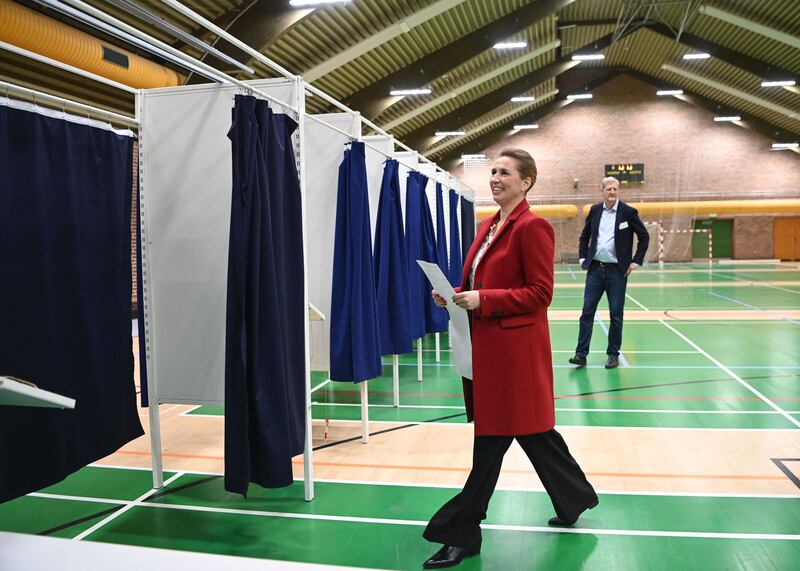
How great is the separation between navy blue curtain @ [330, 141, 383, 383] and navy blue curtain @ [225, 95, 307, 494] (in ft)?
3.60

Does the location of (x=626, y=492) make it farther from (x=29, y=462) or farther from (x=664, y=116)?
(x=664, y=116)

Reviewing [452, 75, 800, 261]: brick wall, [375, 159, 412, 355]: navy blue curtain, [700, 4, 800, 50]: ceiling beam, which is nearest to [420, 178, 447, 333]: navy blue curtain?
[375, 159, 412, 355]: navy blue curtain

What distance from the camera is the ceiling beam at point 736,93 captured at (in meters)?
23.0

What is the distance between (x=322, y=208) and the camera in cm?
486

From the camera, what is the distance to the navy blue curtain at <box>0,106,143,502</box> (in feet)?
8.86

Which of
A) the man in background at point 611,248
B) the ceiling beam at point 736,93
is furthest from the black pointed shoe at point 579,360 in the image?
the ceiling beam at point 736,93

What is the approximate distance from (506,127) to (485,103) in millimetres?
5465

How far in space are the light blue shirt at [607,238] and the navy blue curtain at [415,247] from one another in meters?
1.81

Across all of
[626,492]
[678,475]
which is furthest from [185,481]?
[678,475]

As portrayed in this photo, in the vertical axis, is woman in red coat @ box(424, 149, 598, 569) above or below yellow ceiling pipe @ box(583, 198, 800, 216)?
below

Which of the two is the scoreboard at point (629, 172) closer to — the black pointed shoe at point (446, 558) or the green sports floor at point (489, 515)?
the green sports floor at point (489, 515)

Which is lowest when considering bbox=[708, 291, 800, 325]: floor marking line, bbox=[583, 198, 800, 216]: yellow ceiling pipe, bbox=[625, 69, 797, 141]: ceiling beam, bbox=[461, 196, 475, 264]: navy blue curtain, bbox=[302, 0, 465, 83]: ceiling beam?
bbox=[708, 291, 800, 325]: floor marking line

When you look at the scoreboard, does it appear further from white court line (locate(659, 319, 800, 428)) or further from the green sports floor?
the green sports floor

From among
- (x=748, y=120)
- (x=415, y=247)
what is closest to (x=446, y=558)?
(x=415, y=247)
